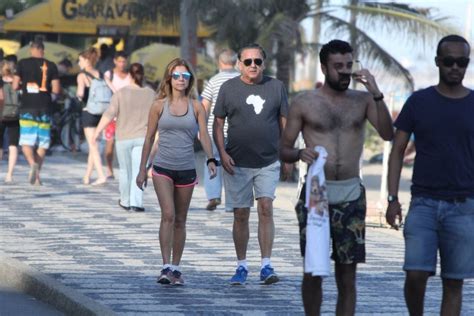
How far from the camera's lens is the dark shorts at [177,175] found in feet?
36.9

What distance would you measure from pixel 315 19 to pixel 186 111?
16.1 meters

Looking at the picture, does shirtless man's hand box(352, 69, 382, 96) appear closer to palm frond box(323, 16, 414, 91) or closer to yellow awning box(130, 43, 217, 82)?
palm frond box(323, 16, 414, 91)

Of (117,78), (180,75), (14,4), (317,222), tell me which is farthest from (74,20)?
(317,222)

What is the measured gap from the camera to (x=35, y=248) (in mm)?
12938

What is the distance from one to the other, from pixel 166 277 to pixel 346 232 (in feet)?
8.99

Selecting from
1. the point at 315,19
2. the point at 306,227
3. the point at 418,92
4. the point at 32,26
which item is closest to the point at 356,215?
the point at 306,227

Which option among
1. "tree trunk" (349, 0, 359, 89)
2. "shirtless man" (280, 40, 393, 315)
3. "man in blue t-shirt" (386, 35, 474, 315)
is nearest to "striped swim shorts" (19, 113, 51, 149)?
"tree trunk" (349, 0, 359, 89)

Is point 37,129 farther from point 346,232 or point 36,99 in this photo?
point 346,232

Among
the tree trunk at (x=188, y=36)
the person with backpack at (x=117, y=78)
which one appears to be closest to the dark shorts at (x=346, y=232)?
the person with backpack at (x=117, y=78)

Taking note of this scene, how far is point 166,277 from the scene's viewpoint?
423 inches

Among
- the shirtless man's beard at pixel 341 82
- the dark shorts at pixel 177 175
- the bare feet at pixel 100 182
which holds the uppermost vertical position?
the shirtless man's beard at pixel 341 82

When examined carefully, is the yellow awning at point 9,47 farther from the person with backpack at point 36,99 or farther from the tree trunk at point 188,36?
the person with backpack at point 36,99

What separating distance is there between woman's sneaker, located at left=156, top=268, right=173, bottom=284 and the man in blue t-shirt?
3029 millimetres

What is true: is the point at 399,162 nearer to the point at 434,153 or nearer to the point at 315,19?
the point at 434,153
